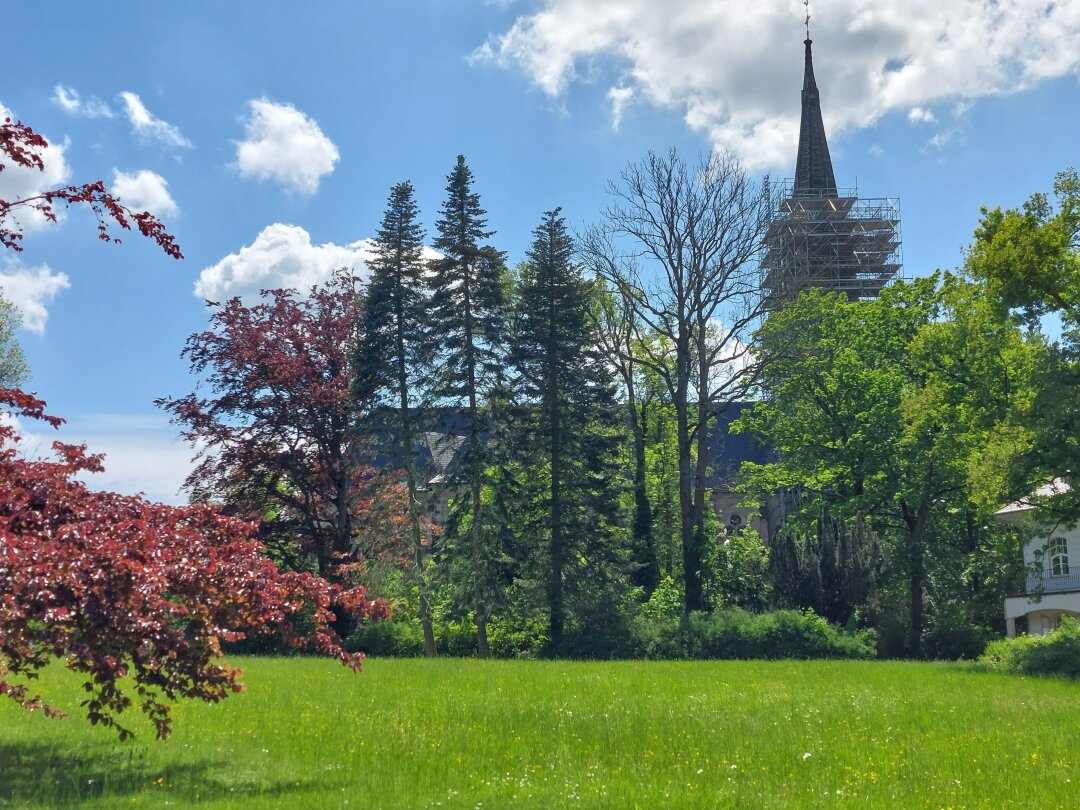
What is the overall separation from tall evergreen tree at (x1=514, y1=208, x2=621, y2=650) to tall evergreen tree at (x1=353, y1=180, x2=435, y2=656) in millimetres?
4294

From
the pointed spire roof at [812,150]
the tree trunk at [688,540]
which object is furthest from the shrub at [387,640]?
the pointed spire roof at [812,150]

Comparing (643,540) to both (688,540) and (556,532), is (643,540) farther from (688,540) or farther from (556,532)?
(556,532)

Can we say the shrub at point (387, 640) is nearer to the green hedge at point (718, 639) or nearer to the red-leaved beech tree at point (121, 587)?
the green hedge at point (718, 639)

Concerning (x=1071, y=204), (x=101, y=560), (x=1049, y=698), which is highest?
(x=1071, y=204)

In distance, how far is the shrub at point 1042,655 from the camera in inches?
939

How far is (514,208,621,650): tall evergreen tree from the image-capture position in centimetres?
3491

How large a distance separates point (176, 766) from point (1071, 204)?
25.4 m

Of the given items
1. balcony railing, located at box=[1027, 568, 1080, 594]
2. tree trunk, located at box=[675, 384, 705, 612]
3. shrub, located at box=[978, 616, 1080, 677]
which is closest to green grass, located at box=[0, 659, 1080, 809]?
shrub, located at box=[978, 616, 1080, 677]

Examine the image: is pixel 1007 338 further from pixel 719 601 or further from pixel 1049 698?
pixel 1049 698

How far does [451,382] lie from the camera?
34094 millimetres

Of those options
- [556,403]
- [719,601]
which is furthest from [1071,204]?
[719,601]

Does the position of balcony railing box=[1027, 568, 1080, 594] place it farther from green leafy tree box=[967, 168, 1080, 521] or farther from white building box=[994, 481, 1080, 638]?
green leafy tree box=[967, 168, 1080, 521]

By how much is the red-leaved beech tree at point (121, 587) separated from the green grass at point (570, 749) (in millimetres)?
1272

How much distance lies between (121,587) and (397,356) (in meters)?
26.4
